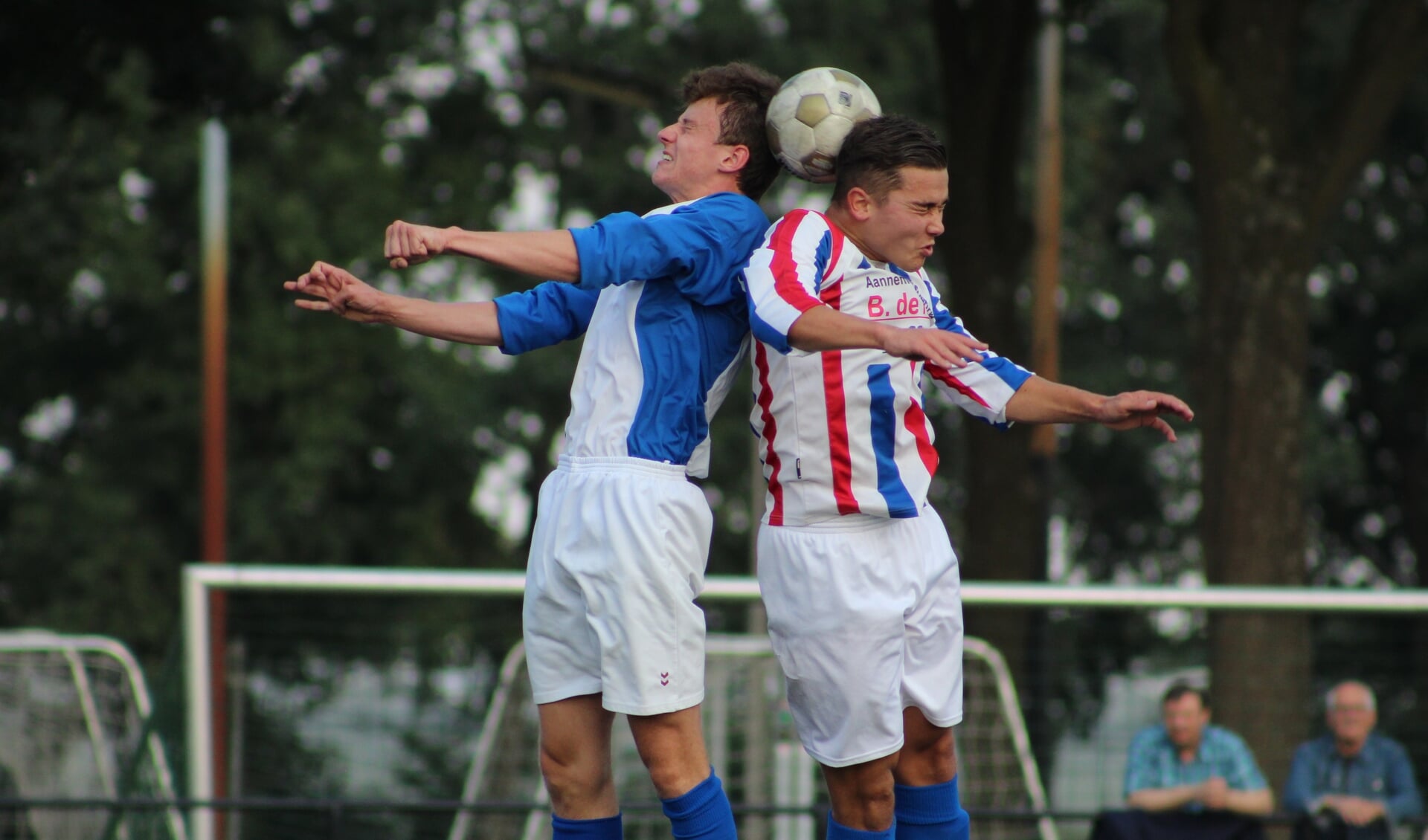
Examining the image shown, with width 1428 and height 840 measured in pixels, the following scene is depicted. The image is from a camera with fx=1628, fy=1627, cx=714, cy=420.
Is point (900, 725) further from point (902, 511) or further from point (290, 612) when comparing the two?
point (290, 612)

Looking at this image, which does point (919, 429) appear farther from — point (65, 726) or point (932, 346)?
point (65, 726)

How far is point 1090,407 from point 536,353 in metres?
16.0

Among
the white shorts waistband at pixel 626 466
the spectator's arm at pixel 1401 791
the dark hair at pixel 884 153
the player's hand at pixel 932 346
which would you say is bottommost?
the spectator's arm at pixel 1401 791

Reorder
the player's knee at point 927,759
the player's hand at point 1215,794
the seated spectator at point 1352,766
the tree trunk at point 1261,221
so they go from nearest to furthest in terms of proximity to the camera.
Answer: the player's knee at point 927,759
the player's hand at point 1215,794
the seated spectator at point 1352,766
the tree trunk at point 1261,221

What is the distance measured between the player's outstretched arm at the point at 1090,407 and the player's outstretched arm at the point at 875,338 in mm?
416

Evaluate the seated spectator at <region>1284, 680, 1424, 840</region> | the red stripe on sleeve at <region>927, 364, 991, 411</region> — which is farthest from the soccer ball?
the seated spectator at <region>1284, 680, 1424, 840</region>

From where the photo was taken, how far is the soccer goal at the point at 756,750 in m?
7.68

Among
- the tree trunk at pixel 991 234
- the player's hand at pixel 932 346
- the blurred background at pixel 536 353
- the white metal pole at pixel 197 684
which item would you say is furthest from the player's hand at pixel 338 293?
the tree trunk at pixel 991 234

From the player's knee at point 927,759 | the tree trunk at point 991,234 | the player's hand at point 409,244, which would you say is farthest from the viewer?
the tree trunk at point 991,234

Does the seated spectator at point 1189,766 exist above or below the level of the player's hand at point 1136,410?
below

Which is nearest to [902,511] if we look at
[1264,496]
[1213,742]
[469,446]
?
[1213,742]

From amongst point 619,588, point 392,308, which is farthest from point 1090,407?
point 392,308

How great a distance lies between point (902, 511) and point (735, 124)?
0.96 m

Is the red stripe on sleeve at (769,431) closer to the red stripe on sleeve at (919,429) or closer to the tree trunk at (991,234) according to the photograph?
the red stripe on sleeve at (919,429)
